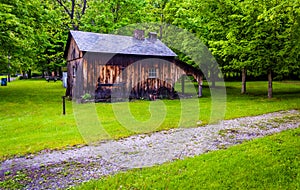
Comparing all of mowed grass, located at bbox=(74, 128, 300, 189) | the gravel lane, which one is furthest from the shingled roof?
mowed grass, located at bbox=(74, 128, 300, 189)

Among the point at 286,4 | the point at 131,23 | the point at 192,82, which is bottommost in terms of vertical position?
the point at 192,82

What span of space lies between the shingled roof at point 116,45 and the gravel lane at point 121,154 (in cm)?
914

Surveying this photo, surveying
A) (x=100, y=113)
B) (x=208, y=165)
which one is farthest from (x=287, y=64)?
(x=208, y=165)

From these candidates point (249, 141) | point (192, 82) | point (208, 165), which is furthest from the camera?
point (192, 82)

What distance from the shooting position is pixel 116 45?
16.4 meters

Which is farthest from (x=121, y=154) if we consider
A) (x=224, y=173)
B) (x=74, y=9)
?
(x=74, y=9)

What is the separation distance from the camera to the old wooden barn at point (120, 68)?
15.5 m

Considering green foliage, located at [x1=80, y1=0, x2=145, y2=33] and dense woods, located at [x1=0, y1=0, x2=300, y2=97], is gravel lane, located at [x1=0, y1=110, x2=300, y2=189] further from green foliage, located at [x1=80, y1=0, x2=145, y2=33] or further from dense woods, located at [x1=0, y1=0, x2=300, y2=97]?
green foliage, located at [x1=80, y1=0, x2=145, y2=33]

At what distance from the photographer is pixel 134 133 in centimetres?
790

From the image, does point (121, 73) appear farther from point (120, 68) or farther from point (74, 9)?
point (74, 9)

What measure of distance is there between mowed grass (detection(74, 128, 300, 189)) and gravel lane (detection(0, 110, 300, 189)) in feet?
1.43

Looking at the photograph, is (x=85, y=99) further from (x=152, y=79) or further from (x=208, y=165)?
(x=208, y=165)

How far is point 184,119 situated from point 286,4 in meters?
5.38

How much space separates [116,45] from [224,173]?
13228 mm
